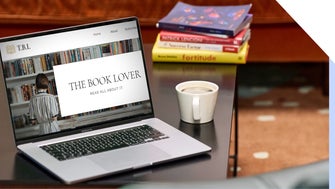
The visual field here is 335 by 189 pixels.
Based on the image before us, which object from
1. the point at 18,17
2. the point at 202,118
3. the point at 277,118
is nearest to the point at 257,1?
the point at 277,118

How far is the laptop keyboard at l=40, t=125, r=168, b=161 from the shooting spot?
1.15 m

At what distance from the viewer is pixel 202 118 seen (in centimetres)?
132

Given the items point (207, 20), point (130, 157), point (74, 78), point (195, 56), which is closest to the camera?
point (130, 157)

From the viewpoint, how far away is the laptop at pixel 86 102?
45.1 inches

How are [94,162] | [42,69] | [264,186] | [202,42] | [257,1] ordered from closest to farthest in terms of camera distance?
[264,186]
[94,162]
[42,69]
[202,42]
[257,1]

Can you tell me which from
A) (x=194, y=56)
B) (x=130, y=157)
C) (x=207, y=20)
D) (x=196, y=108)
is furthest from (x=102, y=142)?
(x=207, y=20)

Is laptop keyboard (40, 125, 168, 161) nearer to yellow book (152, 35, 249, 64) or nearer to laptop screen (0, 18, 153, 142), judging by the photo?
laptop screen (0, 18, 153, 142)

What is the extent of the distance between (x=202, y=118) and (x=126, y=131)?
0.17 m

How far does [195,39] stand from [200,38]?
14 millimetres

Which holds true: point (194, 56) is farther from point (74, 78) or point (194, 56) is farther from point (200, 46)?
point (74, 78)

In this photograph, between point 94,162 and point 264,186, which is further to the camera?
point 94,162

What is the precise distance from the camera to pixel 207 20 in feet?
6.15

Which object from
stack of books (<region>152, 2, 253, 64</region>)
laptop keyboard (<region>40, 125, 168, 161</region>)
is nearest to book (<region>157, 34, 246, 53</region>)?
stack of books (<region>152, 2, 253, 64</region>)

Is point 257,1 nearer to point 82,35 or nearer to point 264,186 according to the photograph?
point 82,35
